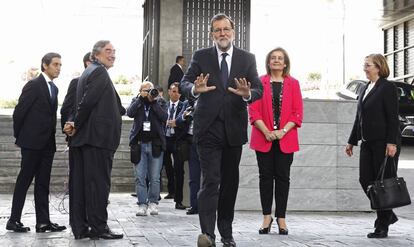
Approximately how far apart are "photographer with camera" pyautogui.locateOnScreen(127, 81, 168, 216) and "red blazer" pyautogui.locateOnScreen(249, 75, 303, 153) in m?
2.15

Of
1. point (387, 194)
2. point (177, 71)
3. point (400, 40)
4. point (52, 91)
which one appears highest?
point (400, 40)

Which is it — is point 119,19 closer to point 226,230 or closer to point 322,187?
point 322,187

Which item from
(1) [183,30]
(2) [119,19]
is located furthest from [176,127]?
(2) [119,19]

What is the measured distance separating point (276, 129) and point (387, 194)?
4.12 ft

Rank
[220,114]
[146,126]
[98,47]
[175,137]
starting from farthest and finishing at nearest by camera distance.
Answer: [175,137], [146,126], [98,47], [220,114]

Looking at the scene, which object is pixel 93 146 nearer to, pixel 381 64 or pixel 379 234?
pixel 379 234

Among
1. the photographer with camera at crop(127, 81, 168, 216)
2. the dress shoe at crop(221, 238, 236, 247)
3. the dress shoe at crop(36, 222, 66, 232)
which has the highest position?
the photographer with camera at crop(127, 81, 168, 216)

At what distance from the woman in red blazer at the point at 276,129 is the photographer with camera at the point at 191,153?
1983mm

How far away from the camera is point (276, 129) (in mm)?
6871

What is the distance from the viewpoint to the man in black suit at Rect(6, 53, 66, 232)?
684 centimetres

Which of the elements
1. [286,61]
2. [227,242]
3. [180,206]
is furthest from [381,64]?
[180,206]

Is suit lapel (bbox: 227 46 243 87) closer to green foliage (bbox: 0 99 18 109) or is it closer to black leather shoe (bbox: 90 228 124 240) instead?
black leather shoe (bbox: 90 228 124 240)

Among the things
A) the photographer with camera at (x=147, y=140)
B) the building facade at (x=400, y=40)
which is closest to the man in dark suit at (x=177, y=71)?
the photographer with camera at (x=147, y=140)

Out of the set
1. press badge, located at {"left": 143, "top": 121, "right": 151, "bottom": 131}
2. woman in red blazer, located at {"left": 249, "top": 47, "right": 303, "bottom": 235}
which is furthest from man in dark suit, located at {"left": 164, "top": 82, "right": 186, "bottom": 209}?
woman in red blazer, located at {"left": 249, "top": 47, "right": 303, "bottom": 235}
